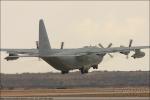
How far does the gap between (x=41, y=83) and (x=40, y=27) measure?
52306 mm

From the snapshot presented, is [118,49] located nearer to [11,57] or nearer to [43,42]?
[43,42]

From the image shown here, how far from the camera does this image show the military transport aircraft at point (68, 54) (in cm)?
14138

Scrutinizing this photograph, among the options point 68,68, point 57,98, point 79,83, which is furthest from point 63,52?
point 79,83

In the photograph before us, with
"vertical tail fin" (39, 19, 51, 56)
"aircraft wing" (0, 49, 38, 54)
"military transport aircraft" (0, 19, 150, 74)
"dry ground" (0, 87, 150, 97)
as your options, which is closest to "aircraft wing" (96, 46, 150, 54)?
"military transport aircraft" (0, 19, 150, 74)

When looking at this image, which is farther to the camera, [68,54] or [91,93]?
[68,54]

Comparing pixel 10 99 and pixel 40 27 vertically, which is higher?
pixel 40 27

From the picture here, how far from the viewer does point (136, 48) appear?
148 m

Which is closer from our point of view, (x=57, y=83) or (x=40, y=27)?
(x=40, y=27)

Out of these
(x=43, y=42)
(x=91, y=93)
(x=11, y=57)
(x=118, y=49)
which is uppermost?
(x=43, y=42)

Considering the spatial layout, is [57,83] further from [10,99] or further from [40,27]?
[10,99]

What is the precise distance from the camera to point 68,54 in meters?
144

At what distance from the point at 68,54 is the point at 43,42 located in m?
5.07

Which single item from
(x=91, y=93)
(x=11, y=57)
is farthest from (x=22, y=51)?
(x=91, y=93)

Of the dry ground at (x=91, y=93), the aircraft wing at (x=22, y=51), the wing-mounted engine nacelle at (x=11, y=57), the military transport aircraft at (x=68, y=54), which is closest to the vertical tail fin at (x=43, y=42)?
the military transport aircraft at (x=68, y=54)
